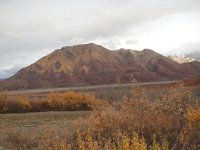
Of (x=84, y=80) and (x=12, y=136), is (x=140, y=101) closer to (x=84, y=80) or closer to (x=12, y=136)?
(x=12, y=136)

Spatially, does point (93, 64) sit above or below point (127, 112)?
above

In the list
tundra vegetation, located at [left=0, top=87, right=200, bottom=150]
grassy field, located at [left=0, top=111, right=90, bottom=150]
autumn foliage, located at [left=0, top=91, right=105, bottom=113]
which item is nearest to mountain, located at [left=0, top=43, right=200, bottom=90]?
autumn foliage, located at [left=0, top=91, right=105, bottom=113]

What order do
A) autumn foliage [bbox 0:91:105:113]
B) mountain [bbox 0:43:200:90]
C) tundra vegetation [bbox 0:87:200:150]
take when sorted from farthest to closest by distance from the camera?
mountain [bbox 0:43:200:90] < autumn foliage [bbox 0:91:105:113] < tundra vegetation [bbox 0:87:200:150]

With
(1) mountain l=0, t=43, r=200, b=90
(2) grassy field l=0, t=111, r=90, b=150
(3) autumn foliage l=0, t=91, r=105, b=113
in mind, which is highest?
(1) mountain l=0, t=43, r=200, b=90

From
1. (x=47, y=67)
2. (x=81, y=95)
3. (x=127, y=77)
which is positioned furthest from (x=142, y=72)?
(x=81, y=95)

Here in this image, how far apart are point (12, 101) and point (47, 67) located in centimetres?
15482

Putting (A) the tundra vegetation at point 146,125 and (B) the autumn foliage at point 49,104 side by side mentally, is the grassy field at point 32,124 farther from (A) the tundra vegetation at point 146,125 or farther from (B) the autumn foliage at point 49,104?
(B) the autumn foliage at point 49,104

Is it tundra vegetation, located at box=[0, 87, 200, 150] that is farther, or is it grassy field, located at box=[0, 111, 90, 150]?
grassy field, located at box=[0, 111, 90, 150]

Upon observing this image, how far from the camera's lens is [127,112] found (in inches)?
524

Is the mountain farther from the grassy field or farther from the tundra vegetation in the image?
the tundra vegetation

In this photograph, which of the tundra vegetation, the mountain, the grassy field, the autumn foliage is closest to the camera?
the tundra vegetation

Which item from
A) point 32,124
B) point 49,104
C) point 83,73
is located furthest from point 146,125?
point 83,73

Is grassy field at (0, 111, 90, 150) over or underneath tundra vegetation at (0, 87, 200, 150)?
underneath

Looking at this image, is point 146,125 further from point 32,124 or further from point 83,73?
point 83,73
